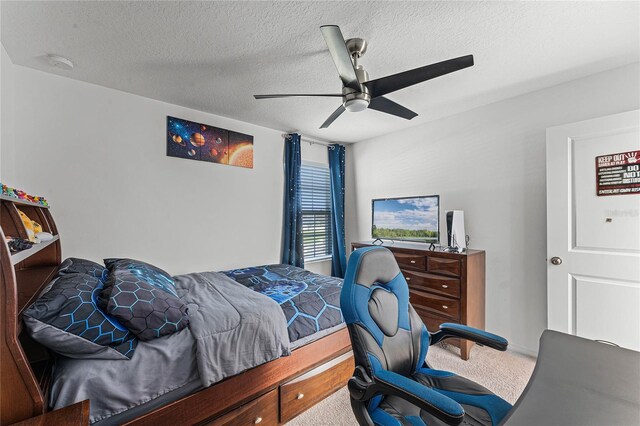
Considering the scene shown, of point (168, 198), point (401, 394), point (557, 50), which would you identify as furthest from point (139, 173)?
point (557, 50)

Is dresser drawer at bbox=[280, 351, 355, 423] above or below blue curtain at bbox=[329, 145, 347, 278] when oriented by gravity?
below

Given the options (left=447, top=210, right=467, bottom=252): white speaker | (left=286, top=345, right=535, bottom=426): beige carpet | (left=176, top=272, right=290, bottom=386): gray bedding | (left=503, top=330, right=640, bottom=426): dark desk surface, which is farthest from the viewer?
(left=447, top=210, right=467, bottom=252): white speaker

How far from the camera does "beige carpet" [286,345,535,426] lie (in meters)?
1.76

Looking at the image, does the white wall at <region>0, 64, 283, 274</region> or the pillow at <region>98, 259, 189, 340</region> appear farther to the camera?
the white wall at <region>0, 64, 283, 274</region>

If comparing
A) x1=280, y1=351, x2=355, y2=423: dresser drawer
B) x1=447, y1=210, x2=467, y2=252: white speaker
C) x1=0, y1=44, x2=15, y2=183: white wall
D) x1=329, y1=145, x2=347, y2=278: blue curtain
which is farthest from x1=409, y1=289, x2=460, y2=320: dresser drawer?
x1=0, y1=44, x2=15, y2=183: white wall

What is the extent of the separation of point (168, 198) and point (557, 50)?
364 cm

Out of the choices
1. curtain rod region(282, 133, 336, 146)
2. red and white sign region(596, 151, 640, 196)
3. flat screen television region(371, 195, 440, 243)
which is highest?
curtain rod region(282, 133, 336, 146)

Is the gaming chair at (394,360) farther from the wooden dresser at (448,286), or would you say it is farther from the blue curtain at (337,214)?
the blue curtain at (337,214)

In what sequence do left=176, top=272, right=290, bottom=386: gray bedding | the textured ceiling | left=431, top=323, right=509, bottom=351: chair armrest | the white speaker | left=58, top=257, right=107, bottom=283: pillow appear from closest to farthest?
left=431, top=323, right=509, bottom=351: chair armrest < left=176, top=272, right=290, bottom=386: gray bedding < the textured ceiling < left=58, top=257, right=107, bottom=283: pillow < the white speaker

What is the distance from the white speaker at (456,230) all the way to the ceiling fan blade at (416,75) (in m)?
1.60

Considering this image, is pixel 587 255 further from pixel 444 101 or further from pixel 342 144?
pixel 342 144

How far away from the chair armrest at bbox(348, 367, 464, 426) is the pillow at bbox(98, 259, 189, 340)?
100 cm

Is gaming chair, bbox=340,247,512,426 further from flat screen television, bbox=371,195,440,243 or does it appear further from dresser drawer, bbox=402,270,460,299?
flat screen television, bbox=371,195,440,243

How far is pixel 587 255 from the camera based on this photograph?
2078 millimetres
